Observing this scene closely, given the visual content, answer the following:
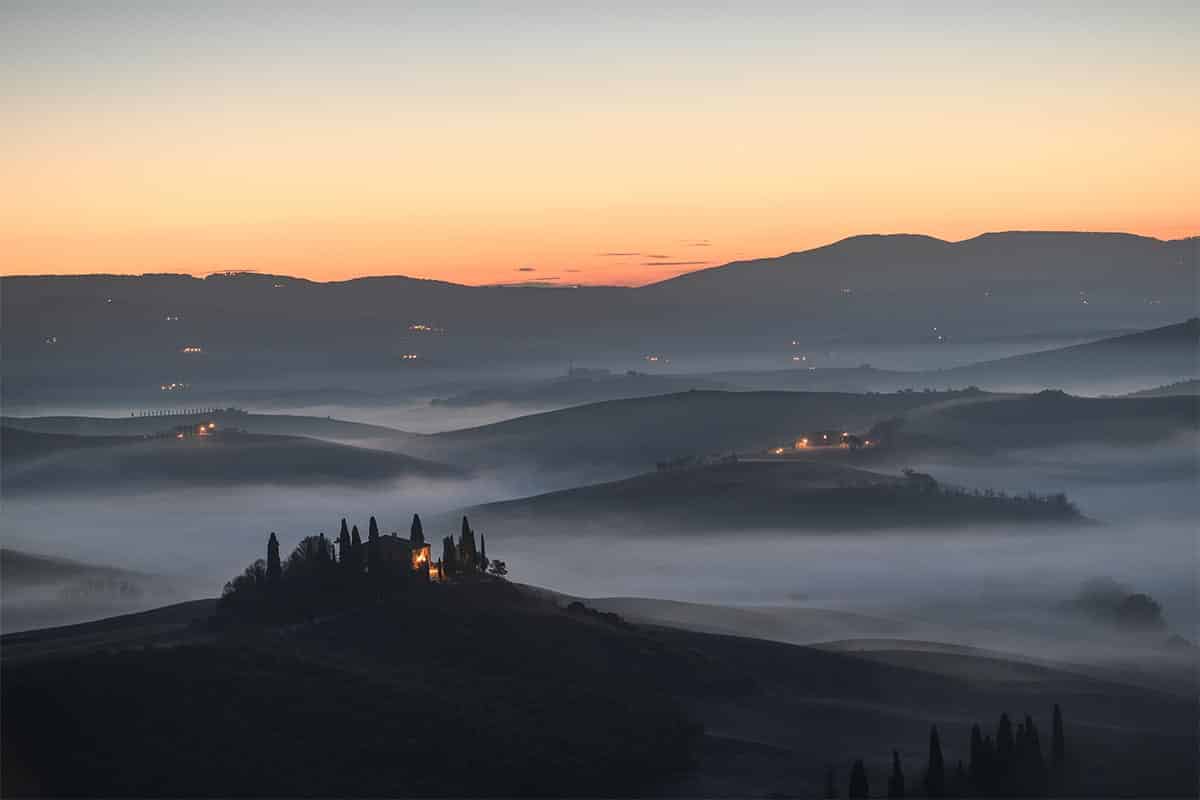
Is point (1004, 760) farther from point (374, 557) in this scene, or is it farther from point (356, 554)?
point (356, 554)

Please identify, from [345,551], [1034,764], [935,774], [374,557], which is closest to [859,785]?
[935,774]

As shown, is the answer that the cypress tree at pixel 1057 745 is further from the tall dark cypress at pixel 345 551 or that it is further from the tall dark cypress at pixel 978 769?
the tall dark cypress at pixel 345 551

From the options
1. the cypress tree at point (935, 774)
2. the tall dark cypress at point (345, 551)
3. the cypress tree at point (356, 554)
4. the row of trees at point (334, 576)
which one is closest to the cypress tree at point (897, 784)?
the cypress tree at point (935, 774)


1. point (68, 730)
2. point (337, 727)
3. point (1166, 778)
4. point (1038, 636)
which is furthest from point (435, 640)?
point (1038, 636)

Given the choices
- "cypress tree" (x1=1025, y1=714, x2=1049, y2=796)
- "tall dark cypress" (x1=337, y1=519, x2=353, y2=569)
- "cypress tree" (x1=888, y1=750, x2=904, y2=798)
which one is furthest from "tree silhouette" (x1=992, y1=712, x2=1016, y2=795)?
"tall dark cypress" (x1=337, y1=519, x2=353, y2=569)

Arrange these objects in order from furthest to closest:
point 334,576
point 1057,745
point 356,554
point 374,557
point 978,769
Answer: point 356,554
point 374,557
point 334,576
point 1057,745
point 978,769

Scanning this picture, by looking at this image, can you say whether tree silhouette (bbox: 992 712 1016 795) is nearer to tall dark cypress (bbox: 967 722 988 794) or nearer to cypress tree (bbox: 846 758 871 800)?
tall dark cypress (bbox: 967 722 988 794)
